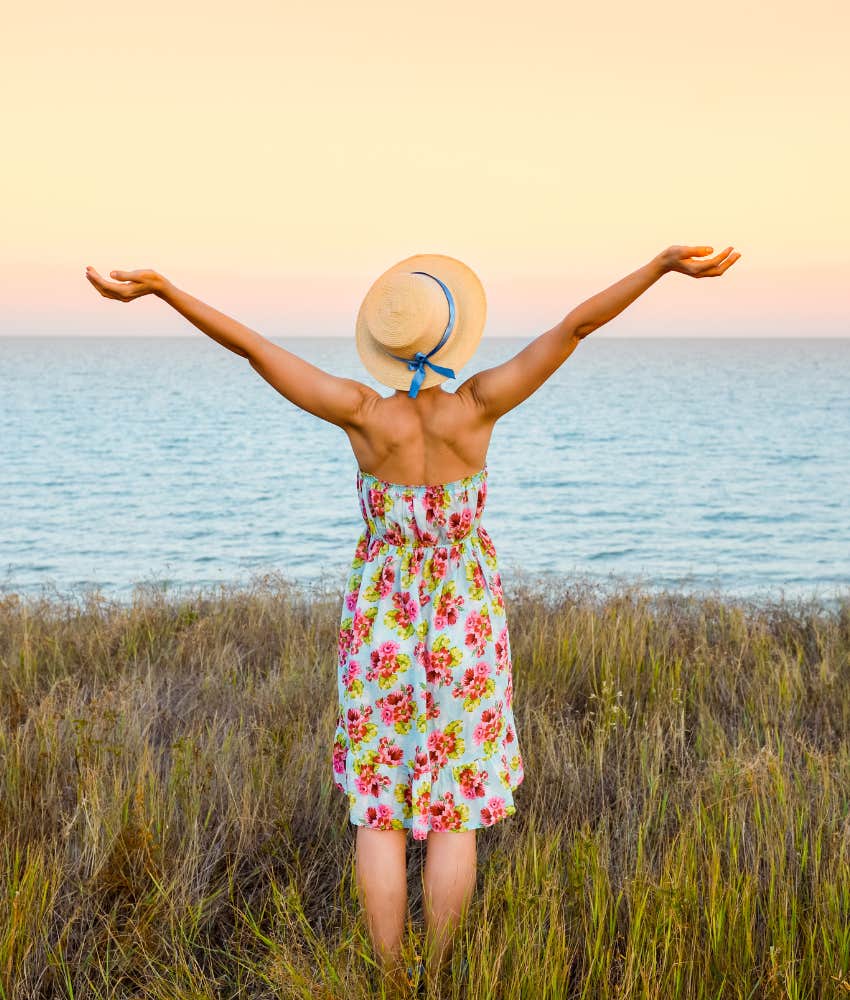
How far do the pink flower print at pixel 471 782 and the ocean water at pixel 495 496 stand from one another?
19.1 feet

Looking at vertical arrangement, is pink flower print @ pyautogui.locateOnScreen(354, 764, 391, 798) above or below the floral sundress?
below

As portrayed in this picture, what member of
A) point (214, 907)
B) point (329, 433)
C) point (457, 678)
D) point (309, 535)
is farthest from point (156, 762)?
point (329, 433)

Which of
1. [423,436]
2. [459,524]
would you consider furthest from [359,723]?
[423,436]

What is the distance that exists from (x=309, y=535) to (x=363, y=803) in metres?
17.2

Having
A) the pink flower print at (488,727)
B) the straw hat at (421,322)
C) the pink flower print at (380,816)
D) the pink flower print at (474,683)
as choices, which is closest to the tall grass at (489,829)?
the pink flower print at (380,816)

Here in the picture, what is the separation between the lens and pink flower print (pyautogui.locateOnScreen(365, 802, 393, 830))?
122 inches

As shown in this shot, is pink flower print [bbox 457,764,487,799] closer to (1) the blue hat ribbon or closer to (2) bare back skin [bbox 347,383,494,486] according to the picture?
(2) bare back skin [bbox 347,383,494,486]

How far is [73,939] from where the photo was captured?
3.21m

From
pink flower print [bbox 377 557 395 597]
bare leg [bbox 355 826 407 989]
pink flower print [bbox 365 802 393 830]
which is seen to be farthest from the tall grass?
pink flower print [bbox 377 557 395 597]

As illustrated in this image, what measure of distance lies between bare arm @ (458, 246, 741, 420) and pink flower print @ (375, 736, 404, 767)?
Result: 1.06 m

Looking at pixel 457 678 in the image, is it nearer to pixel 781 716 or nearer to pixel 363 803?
pixel 363 803

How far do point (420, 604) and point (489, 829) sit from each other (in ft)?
4.47

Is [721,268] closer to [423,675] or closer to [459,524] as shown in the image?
[459,524]

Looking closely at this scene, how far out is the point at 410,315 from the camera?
296 cm
